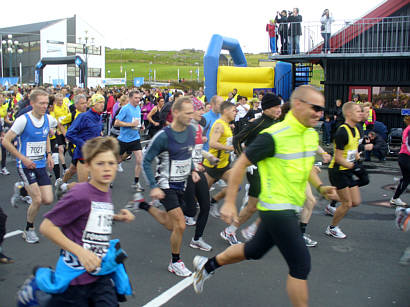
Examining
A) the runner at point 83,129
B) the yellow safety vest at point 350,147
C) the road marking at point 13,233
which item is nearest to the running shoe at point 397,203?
the yellow safety vest at point 350,147

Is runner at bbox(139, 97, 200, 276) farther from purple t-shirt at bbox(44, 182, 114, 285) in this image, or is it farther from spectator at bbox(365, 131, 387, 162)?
spectator at bbox(365, 131, 387, 162)

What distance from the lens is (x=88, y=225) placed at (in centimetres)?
276

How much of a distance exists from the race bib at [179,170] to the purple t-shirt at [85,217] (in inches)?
70.1

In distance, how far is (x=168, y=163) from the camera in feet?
15.1

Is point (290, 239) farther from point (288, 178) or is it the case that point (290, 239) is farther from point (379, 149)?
point (379, 149)

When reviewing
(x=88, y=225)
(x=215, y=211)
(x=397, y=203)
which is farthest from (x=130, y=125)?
(x=88, y=225)

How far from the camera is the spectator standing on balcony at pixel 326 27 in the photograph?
1670 centimetres

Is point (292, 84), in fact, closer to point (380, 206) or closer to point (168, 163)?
point (380, 206)

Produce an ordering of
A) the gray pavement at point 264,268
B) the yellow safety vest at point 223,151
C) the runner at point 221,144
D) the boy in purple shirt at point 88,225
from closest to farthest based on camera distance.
→ the boy in purple shirt at point 88,225, the gray pavement at point 264,268, the runner at point 221,144, the yellow safety vest at point 223,151

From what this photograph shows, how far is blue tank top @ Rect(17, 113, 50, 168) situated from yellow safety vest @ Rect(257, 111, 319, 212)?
3.64 metres

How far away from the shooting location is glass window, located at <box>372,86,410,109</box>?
16538 mm

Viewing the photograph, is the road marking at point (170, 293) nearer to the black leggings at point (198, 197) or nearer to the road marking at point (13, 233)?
the black leggings at point (198, 197)

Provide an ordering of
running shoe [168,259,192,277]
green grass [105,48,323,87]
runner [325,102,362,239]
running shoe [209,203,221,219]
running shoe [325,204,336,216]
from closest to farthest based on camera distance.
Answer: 1. running shoe [168,259,192,277]
2. runner [325,102,362,239]
3. running shoe [209,203,221,219]
4. running shoe [325,204,336,216]
5. green grass [105,48,323,87]

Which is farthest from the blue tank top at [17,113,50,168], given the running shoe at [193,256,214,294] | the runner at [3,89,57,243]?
the running shoe at [193,256,214,294]
